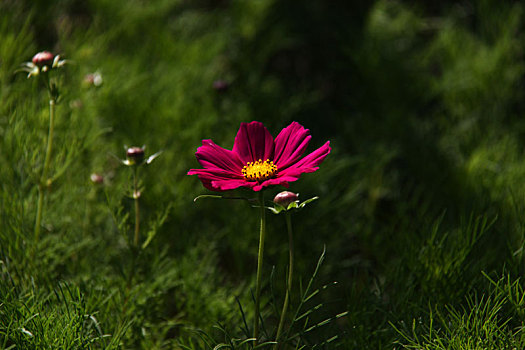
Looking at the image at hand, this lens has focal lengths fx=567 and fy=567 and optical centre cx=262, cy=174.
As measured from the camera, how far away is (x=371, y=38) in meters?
1.78

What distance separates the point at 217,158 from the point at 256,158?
0.06 meters

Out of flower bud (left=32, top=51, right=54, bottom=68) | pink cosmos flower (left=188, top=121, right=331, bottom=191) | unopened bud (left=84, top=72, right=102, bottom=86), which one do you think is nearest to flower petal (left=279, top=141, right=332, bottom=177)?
pink cosmos flower (left=188, top=121, right=331, bottom=191)

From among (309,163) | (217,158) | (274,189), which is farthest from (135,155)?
(274,189)

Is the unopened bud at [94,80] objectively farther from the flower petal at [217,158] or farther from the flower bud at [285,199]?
the flower bud at [285,199]

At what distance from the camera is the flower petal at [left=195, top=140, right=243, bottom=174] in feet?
2.54

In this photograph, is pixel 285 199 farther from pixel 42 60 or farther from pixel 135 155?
pixel 42 60

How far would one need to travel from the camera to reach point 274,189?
1.31 meters

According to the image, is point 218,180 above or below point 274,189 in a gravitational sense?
above

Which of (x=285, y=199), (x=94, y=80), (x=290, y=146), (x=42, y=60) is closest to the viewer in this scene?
(x=285, y=199)

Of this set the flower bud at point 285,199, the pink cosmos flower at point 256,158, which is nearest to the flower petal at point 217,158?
the pink cosmos flower at point 256,158

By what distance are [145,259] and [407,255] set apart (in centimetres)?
46

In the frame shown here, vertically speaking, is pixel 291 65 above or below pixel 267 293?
above

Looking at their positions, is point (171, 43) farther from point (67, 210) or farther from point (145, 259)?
point (145, 259)

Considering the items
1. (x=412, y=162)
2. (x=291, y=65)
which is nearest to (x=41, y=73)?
(x=412, y=162)
